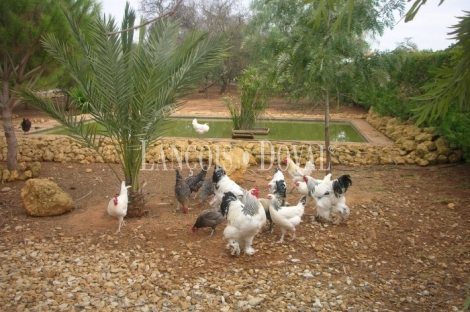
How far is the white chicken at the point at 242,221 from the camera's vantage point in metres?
4.18

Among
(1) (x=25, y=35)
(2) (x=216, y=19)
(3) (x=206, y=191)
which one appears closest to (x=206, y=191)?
(3) (x=206, y=191)

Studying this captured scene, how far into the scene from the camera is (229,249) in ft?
14.9

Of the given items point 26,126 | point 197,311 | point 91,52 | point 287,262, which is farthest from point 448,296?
point 26,126

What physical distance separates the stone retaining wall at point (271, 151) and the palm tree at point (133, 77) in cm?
291

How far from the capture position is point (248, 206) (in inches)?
168

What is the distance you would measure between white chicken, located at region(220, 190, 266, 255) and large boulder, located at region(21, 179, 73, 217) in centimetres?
257

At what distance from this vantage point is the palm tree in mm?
5090

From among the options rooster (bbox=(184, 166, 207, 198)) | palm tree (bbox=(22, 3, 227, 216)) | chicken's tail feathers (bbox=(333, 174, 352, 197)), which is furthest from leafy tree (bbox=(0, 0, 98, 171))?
chicken's tail feathers (bbox=(333, 174, 352, 197))

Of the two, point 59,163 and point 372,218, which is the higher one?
point 59,163

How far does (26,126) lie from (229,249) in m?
8.18

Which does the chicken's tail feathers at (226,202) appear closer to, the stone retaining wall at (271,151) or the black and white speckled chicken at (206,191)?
the black and white speckled chicken at (206,191)

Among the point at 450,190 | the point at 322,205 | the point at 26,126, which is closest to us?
the point at 322,205

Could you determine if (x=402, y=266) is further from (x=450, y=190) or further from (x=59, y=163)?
(x=59, y=163)

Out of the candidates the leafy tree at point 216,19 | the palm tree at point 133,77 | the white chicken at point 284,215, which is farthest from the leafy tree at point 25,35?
the leafy tree at point 216,19
